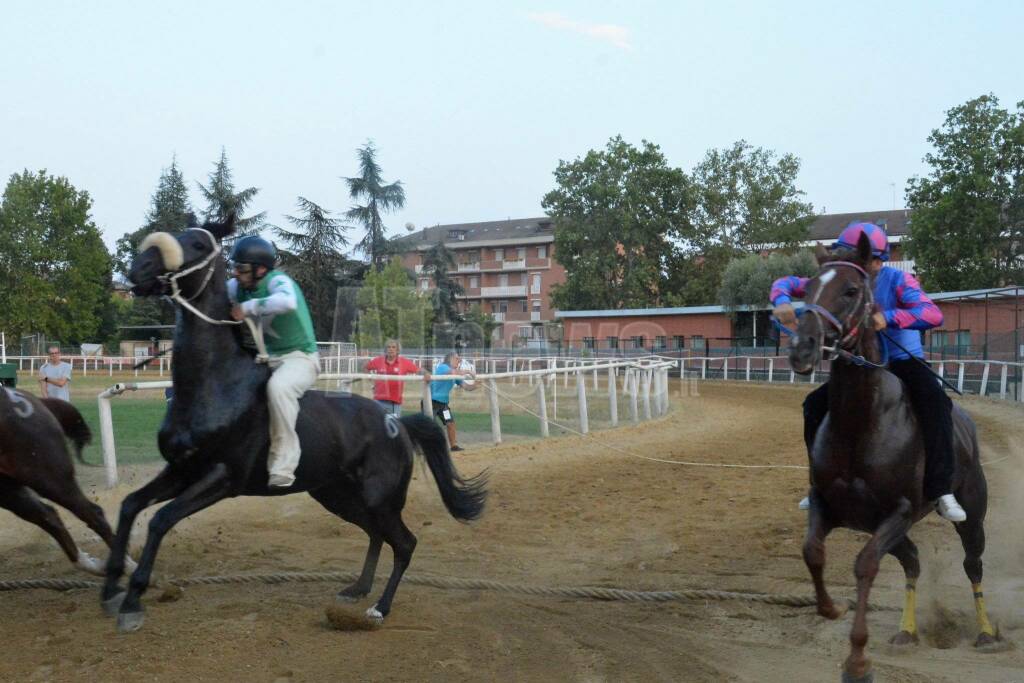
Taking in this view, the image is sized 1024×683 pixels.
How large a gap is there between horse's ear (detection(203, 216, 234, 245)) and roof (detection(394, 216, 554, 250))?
270ft

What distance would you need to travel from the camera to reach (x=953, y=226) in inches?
1724

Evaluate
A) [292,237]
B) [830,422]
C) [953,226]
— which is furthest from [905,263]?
[830,422]

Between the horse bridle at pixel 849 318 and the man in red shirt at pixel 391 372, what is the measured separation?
8597 millimetres

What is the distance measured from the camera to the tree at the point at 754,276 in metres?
52.8

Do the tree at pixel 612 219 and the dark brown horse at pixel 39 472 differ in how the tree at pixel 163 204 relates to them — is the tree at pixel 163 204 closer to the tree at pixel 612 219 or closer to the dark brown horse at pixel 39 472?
the tree at pixel 612 219

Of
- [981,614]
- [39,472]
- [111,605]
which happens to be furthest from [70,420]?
[981,614]

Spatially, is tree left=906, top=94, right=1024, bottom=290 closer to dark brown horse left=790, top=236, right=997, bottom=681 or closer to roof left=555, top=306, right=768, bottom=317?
roof left=555, top=306, right=768, bottom=317

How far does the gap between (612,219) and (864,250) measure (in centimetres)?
6021

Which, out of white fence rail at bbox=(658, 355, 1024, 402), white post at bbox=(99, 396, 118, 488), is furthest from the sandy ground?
white fence rail at bbox=(658, 355, 1024, 402)

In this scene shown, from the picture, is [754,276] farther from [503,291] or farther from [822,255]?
[822,255]

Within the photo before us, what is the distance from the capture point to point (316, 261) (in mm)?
54594

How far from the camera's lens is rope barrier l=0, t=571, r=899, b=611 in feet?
20.9

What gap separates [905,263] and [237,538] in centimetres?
5471

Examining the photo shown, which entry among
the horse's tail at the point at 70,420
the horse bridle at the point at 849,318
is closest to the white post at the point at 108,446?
the horse's tail at the point at 70,420
